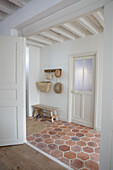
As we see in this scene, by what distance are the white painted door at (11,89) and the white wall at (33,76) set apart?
78.7 inches

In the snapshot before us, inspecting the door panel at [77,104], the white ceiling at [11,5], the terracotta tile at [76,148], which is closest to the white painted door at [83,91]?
the door panel at [77,104]

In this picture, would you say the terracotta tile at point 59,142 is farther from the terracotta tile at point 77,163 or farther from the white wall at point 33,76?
the white wall at point 33,76

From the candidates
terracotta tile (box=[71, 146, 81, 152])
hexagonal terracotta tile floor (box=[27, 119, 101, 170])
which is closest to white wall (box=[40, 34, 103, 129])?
hexagonal terracotta tile floor (box=[27, 119, 101, 170])

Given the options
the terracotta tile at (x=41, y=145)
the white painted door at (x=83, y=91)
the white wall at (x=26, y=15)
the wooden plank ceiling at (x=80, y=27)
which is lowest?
the terracotta tile at (x=41, y=145)

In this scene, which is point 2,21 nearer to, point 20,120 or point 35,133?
point 20,120

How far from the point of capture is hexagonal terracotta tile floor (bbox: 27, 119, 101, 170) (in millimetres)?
2016

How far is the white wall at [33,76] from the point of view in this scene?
4.39 metres

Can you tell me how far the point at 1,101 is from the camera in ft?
7.55

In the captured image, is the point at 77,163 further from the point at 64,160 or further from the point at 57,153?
the point at 57,153

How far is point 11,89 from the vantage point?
7.66 ft

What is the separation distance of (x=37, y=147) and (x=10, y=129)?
0.66 m

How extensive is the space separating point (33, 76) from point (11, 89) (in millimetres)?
2207

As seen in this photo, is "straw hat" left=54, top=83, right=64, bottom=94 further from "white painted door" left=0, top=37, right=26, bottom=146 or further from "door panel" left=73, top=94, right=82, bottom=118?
"white painted door" left=0, top=37, right=26, bottom=146

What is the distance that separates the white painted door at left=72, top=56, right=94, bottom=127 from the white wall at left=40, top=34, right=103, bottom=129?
234 mm
